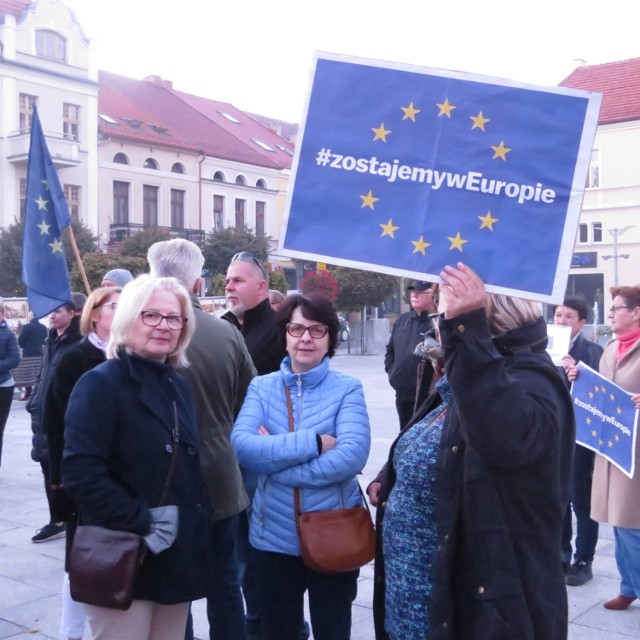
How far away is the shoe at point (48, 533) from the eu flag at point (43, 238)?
5.47ft

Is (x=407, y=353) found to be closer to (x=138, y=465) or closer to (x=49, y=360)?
(x=49, y=360)

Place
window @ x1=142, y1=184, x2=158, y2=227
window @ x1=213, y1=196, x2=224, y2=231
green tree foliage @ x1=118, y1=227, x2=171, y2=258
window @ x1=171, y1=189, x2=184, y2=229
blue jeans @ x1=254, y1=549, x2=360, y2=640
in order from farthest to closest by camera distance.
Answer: window @ x1=213, y1=196, x2=224, y2=231 → window @ x1=171, y1=189, x2=184, y2=229 → window @ x1=142, y1=184, x2=158, y2=227 → green tree foliage @ x1=118, y1=227, x2=171, y2=258 → blue jeans @ x1=254, y1=549, x2=360, y2=640

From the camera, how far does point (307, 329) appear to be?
11.9ft

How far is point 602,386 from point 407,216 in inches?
117

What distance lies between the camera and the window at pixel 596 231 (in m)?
39.7

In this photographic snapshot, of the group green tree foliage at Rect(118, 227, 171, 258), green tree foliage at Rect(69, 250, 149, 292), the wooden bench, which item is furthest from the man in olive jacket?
green tree foliage at Rect(118, 227, 171, 258)

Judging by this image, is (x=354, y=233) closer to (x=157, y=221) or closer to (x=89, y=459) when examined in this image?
(x=89, y=459)

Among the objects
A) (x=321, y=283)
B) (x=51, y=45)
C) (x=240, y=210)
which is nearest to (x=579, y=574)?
(x=321, y=283)

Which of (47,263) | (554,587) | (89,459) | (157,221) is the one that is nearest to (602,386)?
(554,587)

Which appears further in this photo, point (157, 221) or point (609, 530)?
point (157, 221)

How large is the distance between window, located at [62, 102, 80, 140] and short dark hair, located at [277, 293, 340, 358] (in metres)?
37.4

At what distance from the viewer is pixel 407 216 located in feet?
7.94

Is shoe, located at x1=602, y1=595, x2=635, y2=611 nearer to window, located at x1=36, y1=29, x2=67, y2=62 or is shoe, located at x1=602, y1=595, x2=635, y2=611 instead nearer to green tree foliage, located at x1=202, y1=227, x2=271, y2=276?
green tree foliage, located at x1=202, y1=227, x2=271, y2=276

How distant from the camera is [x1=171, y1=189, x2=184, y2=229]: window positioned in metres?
43.7
